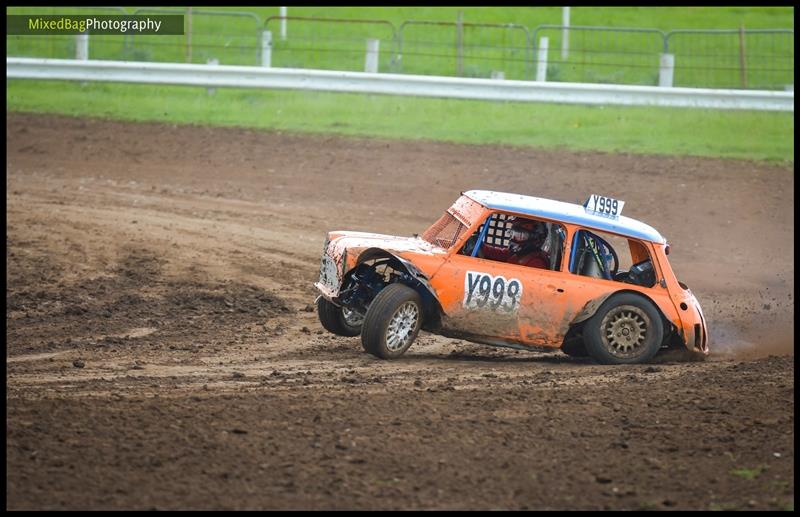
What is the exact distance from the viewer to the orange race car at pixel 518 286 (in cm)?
1019

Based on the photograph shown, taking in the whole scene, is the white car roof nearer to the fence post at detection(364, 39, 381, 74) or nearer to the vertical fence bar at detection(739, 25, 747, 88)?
the fence post at detection(364, 39, 381, 74)

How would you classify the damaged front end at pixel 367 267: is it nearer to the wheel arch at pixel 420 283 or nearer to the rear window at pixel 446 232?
the wheel arch at pixel 420 283

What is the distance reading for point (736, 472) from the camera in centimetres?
704

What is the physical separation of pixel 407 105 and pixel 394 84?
1.64m

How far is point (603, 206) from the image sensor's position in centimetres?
1080

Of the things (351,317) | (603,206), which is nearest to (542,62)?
(603,206)

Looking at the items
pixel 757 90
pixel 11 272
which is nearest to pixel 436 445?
pixel 11 272

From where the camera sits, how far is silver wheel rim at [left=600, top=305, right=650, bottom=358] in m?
10.5

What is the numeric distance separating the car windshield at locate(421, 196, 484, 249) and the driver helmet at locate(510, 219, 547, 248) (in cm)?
52

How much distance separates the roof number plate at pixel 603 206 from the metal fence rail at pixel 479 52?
11807mm

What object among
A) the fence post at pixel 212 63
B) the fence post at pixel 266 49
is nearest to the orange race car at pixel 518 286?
the fence post at pixel 266 49

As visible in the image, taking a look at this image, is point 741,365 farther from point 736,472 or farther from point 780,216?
point 780,216

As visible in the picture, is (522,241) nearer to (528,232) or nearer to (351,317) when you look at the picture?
(528,232)

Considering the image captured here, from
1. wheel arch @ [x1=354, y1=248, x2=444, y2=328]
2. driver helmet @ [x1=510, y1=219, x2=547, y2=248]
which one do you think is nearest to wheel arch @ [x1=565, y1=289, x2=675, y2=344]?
driver helmet @ [x1=510, y1=219, x2=547, y2=248]
